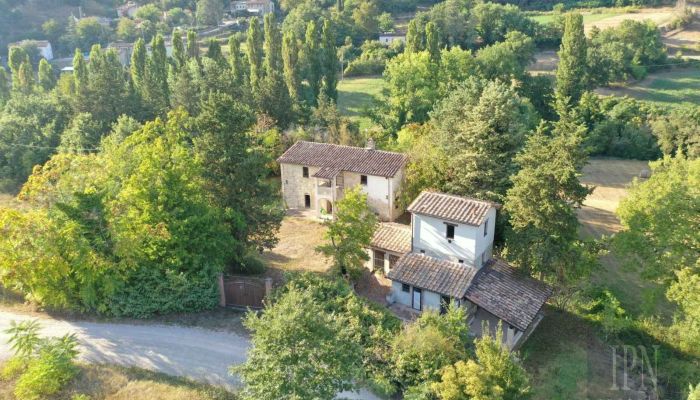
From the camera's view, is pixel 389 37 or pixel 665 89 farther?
pixel 389 37

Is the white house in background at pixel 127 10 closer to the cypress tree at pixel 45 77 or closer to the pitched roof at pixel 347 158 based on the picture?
the cypress tree at pixel 45 77

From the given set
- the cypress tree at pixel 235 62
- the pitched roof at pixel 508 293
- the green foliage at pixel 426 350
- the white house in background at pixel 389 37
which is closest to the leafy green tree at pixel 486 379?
the green foliage at pixel 426 350

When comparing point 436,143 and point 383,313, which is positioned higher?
point 436,143

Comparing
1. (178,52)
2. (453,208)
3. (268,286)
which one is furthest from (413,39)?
(268,286)

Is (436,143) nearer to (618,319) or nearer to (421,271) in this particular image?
(421,271)

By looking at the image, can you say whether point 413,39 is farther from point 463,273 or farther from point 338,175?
point 463,273

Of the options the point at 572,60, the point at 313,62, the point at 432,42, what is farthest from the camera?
the point at 432,42

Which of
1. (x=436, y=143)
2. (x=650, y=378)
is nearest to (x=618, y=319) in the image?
(x=650, y=378)
